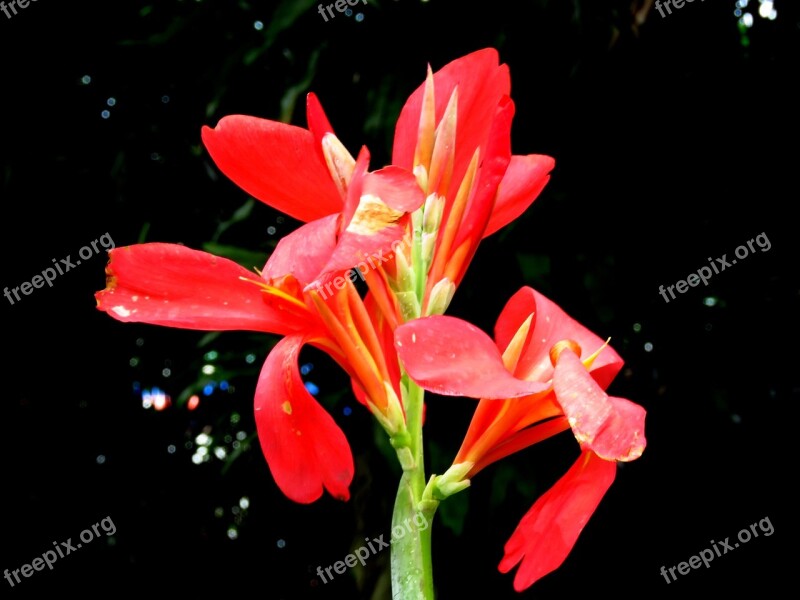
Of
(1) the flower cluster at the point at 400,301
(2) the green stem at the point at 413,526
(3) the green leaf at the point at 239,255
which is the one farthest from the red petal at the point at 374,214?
(3) the green leaf at the point at 239,255

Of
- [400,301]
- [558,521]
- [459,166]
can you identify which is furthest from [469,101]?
[558,521]

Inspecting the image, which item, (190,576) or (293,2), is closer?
(293,2)

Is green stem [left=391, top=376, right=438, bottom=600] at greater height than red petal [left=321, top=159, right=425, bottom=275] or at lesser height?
lesser

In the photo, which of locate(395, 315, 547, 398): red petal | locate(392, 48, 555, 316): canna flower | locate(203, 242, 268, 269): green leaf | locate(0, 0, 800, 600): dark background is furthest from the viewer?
locate(0, 0, 800, 600): dark background

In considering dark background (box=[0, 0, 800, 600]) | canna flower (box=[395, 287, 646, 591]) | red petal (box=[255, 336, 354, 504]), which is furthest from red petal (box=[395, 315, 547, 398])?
dark background (box=[0, 0, 800, 600])

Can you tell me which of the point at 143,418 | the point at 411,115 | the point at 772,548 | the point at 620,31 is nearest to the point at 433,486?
the point at 411,115

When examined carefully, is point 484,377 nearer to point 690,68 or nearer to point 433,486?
point 433,486

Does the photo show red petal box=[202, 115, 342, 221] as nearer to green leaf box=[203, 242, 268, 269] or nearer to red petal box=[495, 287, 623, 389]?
red petal box=[495, 287, 623, 389]
